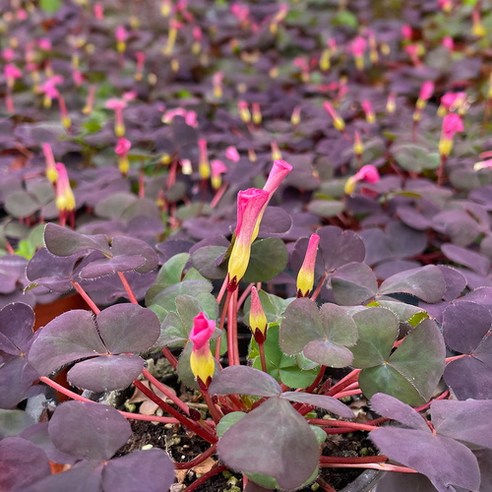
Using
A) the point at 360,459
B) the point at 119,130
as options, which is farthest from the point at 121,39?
the point at 360,459

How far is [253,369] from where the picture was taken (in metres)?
0.55

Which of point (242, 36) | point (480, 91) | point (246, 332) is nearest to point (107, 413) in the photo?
point (246, 332)

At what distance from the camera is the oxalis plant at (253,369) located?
492 mm

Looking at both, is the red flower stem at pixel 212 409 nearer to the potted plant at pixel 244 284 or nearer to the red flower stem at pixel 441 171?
the potted plant at pixel 244 284

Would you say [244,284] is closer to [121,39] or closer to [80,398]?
[80,398]

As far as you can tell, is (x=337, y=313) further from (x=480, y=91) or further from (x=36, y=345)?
(x=480, y=91)

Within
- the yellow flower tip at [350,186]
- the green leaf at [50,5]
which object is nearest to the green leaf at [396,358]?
the yellow flower tip at [350,186]

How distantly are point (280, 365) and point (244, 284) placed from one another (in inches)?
8.9

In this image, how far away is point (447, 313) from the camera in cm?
67

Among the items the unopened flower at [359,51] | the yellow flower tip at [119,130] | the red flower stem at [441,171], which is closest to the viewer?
the red flower stem at [441,171]

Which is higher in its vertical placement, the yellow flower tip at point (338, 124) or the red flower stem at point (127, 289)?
the red flower stem at point (127, 289)

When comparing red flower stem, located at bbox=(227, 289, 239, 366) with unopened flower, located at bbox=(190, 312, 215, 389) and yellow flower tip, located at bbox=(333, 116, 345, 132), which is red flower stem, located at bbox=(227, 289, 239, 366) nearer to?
unopened flower, located at bbox=(190, 312, 215, 389)

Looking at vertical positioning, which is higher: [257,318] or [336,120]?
[257,318]

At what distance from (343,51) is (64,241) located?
196 cm
